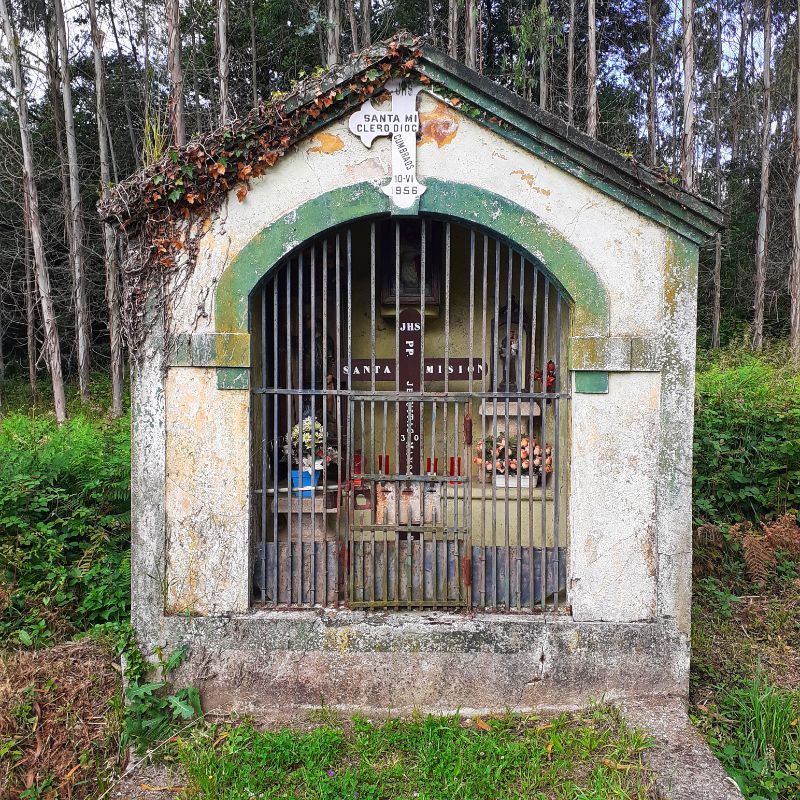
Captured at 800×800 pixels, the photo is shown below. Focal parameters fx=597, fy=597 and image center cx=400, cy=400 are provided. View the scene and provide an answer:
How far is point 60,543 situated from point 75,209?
11280 millimetres

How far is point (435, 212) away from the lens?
13.4 feet

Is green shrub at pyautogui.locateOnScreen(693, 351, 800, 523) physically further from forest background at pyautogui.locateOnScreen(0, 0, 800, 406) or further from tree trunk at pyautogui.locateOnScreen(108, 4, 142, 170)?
tree trunk at pyautogui.locateOnScreen(108, 4, 142, 170)

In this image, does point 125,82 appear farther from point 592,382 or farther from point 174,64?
point 592,382

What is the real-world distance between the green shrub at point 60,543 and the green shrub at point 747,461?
18.8 ft

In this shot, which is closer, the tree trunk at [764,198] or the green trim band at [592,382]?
the green trim band at [592,382]

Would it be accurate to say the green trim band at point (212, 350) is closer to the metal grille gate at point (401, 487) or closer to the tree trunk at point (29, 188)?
the metal grille gate at point (401, 487)

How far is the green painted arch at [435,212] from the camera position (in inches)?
160

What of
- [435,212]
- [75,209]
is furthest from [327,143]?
[75,209]

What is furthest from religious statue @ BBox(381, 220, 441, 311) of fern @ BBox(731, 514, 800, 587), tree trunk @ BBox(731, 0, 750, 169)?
tree trunk @ BBox(731, 0, 750, 169)

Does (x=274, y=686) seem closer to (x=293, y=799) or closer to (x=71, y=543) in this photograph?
(x=293, y=799)

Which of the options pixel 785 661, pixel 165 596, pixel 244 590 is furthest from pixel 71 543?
pixel 785 661

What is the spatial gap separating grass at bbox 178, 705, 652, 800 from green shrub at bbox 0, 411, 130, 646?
1569 millimetres

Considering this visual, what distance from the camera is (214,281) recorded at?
4074 mm

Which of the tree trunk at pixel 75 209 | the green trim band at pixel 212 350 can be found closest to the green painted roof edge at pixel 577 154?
the green trim band at pixel 212 350
